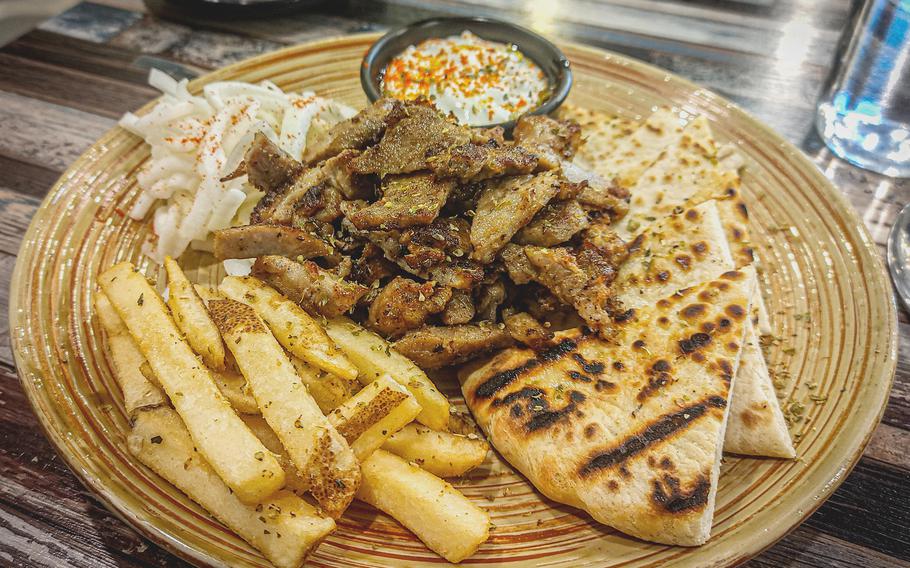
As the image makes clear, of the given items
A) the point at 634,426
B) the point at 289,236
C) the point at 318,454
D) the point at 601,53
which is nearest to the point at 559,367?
the point at 634,426

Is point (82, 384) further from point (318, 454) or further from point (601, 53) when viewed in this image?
point (601, 53)

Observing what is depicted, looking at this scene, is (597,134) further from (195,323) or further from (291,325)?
(195,323)

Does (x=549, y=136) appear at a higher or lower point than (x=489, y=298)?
higher

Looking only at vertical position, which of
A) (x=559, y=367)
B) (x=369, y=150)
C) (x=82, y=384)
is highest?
(x=369, y=150)

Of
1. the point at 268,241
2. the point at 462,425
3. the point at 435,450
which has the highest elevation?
the point at 268,241

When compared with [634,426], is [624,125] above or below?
above

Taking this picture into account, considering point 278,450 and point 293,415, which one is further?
point 278,450

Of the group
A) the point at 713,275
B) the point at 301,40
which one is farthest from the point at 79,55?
the point at 713,275

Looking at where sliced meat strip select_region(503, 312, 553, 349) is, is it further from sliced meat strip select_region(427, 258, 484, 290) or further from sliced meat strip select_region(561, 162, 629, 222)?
sliced meat strip select_region(561, 162, 629, 222)
